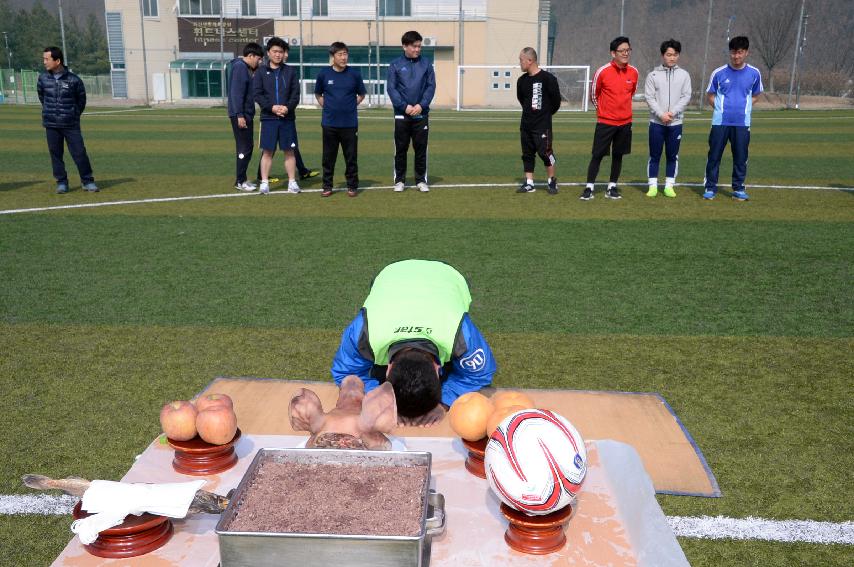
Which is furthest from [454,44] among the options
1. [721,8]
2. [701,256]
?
[721,8]

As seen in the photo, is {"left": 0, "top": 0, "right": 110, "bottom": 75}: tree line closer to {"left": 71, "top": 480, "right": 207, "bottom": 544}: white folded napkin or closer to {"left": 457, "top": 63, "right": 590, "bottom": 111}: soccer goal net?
{"left": 457, "top": 63, "right": 590, "bottom": 111}: soccer goal net

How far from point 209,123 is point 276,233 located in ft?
66.4

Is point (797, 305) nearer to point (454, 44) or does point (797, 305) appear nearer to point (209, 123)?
point (209, 123)

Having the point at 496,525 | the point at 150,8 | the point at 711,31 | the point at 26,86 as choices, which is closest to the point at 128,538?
the point at 496,525

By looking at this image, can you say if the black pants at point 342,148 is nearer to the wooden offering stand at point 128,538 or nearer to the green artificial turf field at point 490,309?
the green artificial turf field at point 490,309

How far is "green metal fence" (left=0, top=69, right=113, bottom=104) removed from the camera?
50797mm

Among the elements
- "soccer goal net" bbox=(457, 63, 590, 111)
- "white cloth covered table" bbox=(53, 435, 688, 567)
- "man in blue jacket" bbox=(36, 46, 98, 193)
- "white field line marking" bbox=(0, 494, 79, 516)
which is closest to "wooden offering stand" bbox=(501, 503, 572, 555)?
"white cloth covered table" bbox=(53, 435, 688, 567)

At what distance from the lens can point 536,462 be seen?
7.24 ft

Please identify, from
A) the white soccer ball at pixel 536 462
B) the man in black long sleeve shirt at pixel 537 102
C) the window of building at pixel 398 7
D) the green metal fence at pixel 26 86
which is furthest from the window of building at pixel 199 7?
the white soccer ball at pixel 536 462

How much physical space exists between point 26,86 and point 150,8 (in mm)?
10309

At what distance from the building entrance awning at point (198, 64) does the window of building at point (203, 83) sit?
614 mm

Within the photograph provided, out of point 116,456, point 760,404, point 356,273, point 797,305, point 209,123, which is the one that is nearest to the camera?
point 116,456

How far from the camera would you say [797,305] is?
18.3ft

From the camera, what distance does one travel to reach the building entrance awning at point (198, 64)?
50.3 meters
